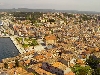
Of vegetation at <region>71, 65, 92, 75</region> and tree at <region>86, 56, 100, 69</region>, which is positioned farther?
tree at <region>86, 56, 100, 69</region>

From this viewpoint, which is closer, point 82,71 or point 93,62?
point 82,71

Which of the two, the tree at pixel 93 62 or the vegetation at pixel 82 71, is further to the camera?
the tree at pixel 93 62

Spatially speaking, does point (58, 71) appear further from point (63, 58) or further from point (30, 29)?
point (30, 29)

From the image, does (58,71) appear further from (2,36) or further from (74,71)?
(2,36)

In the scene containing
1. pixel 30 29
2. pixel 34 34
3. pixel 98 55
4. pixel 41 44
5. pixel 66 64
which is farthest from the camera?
pixel 30 29

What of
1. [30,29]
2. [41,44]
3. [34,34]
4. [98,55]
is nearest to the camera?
[98,55]

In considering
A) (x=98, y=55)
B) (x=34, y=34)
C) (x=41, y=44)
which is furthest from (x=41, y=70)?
(x=34, y=34)

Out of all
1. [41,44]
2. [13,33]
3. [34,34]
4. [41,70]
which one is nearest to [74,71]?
[41,70]

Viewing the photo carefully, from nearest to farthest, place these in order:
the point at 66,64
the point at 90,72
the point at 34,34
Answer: the point at 90,72 → the point at 66,64 → the point at 34,34

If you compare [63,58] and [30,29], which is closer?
[63,58]
